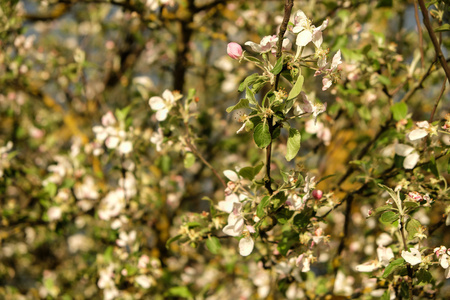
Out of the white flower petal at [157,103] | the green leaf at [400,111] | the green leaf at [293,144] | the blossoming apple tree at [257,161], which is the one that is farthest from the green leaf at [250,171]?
the green leaf at [400,111]

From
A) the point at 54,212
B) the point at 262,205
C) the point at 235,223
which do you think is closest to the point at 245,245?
the point at 235,223

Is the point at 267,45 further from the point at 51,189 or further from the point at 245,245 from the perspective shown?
the point at 51,189

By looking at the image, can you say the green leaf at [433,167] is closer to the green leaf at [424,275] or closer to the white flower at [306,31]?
the green leaf at [424,275]

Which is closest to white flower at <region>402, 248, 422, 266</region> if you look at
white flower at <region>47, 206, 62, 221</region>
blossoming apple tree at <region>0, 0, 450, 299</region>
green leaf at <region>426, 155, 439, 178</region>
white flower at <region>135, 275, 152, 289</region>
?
blossoming apple tree at <region>0, 0, 450, 299</region>

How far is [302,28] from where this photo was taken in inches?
39.1

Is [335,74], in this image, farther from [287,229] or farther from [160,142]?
[160,142]

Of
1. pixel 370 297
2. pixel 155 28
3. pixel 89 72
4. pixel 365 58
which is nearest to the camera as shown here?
pixel 370 297

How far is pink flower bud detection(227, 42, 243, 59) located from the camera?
1062 millimetres

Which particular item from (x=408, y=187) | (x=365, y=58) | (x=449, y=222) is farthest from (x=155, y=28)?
(x=449, y=222)

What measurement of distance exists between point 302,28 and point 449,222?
82 centimetres

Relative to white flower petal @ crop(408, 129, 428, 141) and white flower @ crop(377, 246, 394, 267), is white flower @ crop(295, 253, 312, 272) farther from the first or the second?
white flower petal @ crop(408, 129, 428, 141)

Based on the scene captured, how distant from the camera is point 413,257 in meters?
1.04

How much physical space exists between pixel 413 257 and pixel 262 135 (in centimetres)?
54

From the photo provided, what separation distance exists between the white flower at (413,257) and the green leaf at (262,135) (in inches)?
19.7
